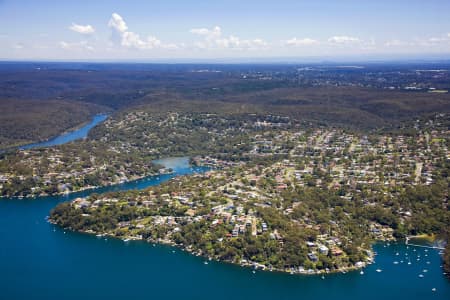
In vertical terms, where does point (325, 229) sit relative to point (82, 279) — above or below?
above

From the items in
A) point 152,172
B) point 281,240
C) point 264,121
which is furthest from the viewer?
point 264,121

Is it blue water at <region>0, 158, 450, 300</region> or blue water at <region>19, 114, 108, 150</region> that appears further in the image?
blue water at <region>19, 114, 108, 150</region>

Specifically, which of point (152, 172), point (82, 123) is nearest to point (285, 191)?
point (152, 172)

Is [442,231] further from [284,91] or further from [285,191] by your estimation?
[284,91]

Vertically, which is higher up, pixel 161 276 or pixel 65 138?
pixel 65 138

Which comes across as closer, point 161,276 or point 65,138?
point 161,276

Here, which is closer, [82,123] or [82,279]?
[82,279]

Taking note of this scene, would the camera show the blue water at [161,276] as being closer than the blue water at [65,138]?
Yes

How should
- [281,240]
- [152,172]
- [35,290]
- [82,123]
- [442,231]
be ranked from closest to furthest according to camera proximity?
[35,290]
[281,240]
[442,231]
[152,172]
[82,123]
